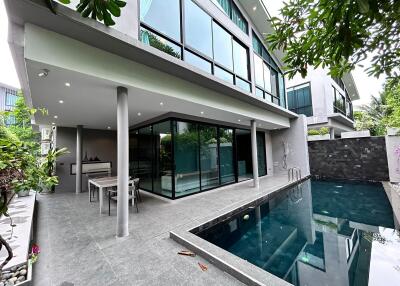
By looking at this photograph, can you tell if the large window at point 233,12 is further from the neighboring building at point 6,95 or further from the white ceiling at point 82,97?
the neighboring building at point 6,95

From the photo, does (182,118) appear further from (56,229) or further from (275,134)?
(275,134)

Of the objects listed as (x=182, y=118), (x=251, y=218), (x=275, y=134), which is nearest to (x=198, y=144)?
(x=182, y=118)

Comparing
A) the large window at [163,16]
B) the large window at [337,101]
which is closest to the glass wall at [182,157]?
the large window at [163,16]

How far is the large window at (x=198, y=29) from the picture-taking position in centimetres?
563

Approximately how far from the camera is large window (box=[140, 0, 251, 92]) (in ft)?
15.1

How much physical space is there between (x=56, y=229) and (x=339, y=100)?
67.3 ft

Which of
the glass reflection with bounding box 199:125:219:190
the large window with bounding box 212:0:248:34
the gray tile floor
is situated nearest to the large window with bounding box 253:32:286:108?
the large window with bounding box 212:0:248:34

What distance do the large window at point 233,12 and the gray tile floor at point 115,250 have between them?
8.04 meters

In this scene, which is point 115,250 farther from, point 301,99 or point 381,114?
point 381,114

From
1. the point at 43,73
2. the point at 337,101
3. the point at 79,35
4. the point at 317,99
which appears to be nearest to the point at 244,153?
the point at 317,99

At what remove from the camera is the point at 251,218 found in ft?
17.7

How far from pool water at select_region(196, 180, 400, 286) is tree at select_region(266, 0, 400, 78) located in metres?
3.13

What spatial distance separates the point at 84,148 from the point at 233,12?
32.2ft

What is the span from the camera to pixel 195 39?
578 centimetres
